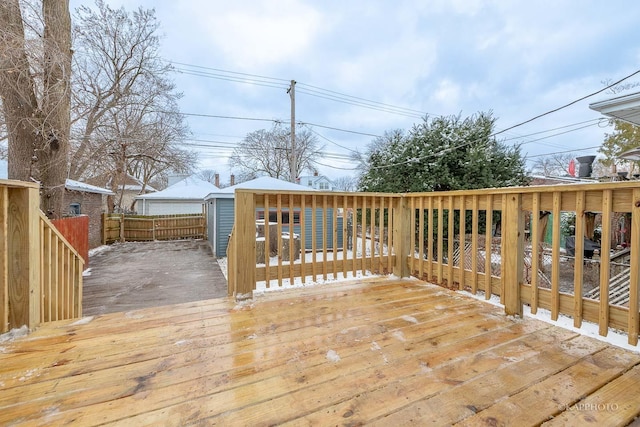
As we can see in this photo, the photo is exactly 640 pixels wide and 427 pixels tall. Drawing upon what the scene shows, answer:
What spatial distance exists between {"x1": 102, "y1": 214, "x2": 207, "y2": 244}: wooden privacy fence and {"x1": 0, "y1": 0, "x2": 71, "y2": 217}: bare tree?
27.0ft

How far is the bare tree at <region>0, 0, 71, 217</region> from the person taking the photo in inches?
150

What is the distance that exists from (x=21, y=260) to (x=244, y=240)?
4.61 feet

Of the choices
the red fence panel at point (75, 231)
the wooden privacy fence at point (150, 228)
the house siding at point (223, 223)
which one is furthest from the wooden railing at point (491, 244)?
the wooden privacy fence at point (150, 228)

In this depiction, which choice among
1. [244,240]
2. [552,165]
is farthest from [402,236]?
[552,165]

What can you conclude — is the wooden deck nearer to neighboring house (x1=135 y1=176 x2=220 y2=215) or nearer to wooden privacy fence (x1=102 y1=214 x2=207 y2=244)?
wooden privacy fence (x1=102 y1=214 x2=207 y2=244)

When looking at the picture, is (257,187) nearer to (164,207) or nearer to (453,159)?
(453,159)

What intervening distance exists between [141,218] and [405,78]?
1336cm

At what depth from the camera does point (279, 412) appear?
45.3 inches

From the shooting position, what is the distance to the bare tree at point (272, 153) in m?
22.5

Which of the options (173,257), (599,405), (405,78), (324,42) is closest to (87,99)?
(173,257)

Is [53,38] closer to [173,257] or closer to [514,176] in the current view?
[173,257]

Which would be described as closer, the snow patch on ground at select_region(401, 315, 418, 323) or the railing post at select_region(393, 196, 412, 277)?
the snow patch on ground at select_region(401, 315, 418, 323)

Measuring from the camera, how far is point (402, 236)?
131 inches

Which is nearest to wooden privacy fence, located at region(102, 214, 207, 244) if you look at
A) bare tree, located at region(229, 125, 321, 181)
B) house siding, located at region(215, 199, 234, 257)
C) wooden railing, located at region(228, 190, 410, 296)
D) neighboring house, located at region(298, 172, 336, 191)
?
house siding, located at region(215, 199, 234, 257)
